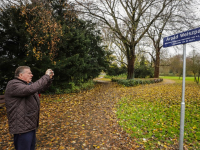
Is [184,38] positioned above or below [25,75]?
above

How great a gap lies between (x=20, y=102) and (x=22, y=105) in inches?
2.4

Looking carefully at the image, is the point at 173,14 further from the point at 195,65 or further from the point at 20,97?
the point at 20,97

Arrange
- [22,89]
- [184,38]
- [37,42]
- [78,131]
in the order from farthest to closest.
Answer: [37,42] → [78,131] → [184,38] → [22,89]

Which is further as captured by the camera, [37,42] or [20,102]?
[37,42]

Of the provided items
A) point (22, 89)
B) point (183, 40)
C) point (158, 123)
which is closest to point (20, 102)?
point (22, 89)

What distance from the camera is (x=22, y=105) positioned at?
7.39 feet

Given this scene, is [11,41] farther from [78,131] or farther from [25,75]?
[25,75]

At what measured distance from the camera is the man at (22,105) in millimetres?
2172

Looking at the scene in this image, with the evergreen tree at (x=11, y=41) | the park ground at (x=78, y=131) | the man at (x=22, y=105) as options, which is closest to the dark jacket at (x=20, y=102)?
the man at (x=22, y=105)

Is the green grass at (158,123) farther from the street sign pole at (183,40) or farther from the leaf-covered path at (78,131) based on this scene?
the street sign pole at (183,40)

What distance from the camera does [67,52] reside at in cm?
1116

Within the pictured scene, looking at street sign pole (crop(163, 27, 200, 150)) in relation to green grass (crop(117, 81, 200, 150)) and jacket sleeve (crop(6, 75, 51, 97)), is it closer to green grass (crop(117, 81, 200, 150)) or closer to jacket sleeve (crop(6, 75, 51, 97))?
green grass (crop(117, 81, 200, 150))

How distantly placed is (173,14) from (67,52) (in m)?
9.82

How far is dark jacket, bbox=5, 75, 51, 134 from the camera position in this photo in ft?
7.11
